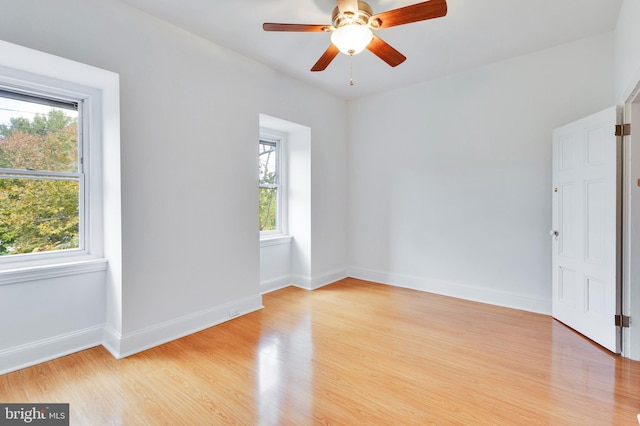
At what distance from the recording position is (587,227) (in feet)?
8.96

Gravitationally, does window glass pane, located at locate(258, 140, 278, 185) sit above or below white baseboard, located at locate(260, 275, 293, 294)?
above

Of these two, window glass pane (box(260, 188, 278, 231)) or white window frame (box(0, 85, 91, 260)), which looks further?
window glass pane (box(260, 188, 278, 231))

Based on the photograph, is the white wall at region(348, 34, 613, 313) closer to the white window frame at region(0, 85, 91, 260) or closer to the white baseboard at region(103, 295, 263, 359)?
the white baseboard at region(103, 295, 263, 359)

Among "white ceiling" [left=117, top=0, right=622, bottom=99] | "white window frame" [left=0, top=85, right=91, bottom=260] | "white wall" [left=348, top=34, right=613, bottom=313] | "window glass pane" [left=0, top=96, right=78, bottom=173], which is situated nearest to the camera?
"window glass pane" [left=0, top=96, right=78, bottom=173]

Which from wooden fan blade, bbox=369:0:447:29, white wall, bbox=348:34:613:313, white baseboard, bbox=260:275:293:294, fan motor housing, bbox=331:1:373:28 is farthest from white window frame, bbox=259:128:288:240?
wooden fan blade, bbox=369:0:447:29

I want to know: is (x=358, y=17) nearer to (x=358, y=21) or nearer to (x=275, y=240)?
(x=358, y=21)

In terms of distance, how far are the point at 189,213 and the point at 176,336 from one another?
1.12 meters

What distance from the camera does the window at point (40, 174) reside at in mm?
2367

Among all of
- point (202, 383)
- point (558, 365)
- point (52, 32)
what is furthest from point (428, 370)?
point (52, 32)

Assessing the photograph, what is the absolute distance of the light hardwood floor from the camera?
71.2 inches

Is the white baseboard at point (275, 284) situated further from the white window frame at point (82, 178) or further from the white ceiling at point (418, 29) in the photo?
the white ceiling at point (418, 29)

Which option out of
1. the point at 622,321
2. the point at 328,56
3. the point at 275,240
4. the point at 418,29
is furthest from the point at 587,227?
the point at 275,240

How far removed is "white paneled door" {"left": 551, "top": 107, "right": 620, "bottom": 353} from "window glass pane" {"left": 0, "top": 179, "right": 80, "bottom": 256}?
14.7 ft

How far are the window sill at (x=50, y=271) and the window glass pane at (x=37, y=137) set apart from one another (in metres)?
0.79
